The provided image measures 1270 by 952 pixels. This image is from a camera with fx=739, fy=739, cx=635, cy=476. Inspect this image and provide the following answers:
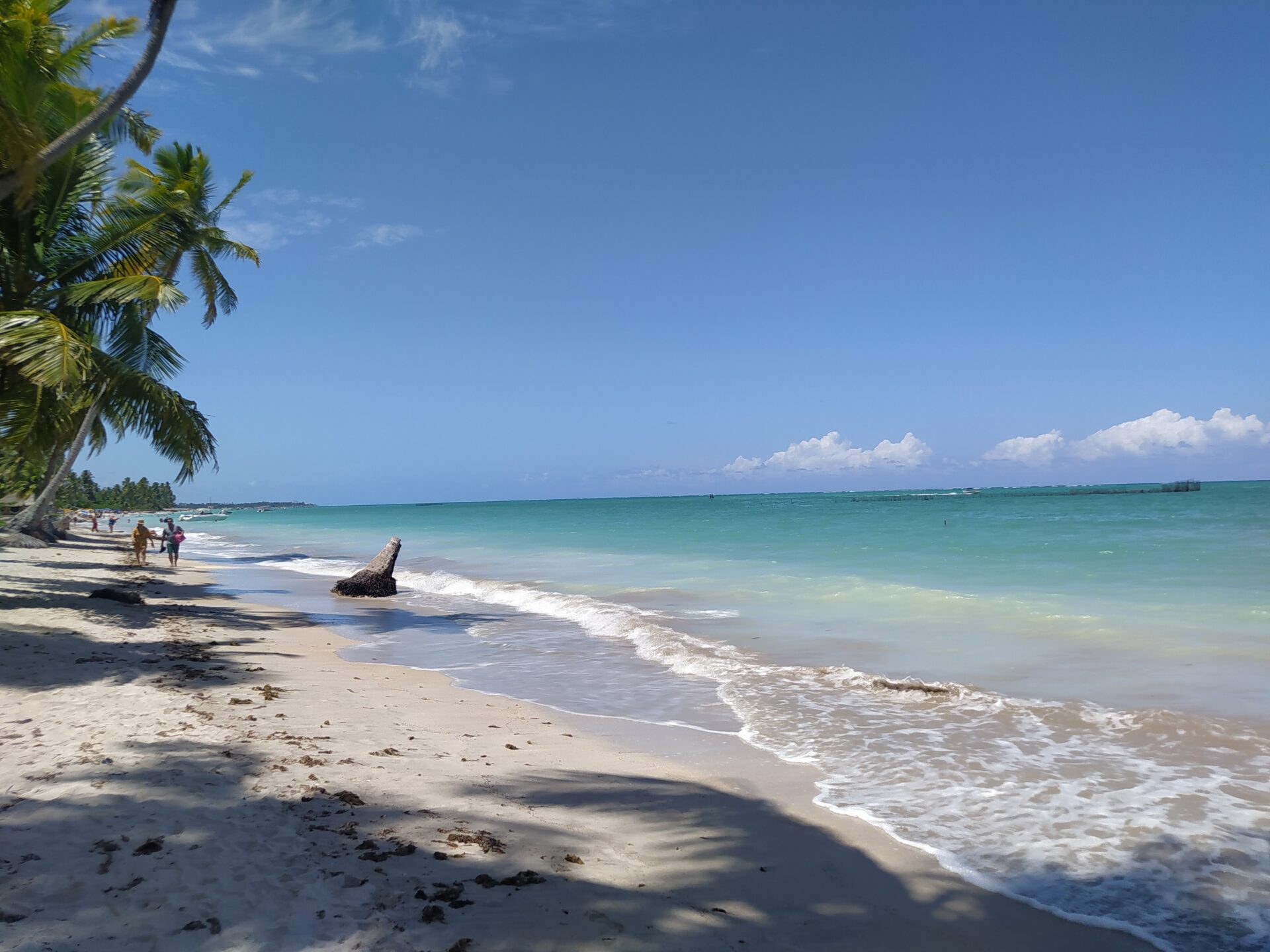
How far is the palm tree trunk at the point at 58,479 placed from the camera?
12.6m

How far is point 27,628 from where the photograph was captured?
9.48 meters

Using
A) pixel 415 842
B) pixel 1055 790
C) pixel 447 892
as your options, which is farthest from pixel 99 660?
pixel 1055 790

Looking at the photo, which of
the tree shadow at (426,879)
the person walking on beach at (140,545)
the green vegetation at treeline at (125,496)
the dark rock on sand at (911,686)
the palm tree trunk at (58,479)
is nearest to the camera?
the tree shadow at (426,879)

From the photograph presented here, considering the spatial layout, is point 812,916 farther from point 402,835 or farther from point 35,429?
point 35,429

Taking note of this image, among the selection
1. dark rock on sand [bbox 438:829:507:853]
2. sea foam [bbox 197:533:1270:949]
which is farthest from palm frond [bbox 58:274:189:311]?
dark rock on sand [bbox 438:829:507:853]

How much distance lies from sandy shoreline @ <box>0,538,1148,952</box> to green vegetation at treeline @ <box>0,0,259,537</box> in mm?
4706

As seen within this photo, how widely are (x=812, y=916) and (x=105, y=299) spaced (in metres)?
13.0

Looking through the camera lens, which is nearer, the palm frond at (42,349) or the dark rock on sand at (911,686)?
the dark rock on sand at (911,686)

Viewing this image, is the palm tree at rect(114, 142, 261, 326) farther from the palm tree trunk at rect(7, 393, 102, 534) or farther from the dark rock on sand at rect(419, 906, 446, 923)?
the dark rock on sand at rect(419, 906, 446, 923)

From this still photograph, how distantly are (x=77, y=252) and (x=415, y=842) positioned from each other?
1239cm

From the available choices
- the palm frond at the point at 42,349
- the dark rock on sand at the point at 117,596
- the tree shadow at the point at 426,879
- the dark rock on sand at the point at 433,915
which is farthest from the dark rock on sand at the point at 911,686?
the dark rock on sand at the point at 117,596

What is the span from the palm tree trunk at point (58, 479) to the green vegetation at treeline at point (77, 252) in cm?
24

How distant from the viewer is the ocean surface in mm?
4320

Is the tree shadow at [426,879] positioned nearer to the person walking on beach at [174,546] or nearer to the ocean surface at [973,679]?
the ocean surface at [973,679]
